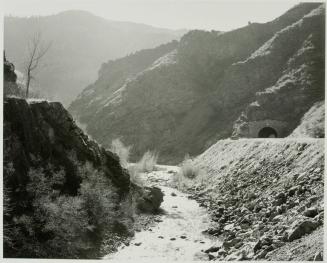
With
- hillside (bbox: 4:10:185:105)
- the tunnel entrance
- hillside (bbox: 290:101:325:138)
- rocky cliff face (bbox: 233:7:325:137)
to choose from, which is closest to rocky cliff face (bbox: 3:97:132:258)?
hillside (bbox: 290:101:325:138)

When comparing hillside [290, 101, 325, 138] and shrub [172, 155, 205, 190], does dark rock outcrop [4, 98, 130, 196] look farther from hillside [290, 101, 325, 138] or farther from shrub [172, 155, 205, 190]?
hillside [290, 101, 325, 138]

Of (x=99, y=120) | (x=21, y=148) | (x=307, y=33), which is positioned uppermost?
(x=307, y=33)

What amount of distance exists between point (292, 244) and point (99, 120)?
182ft

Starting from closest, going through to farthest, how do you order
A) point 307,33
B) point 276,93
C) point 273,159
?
1. point 273,159
2. point 276,93
3. point 307,33

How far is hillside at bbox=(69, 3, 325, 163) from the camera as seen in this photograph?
51.2 m

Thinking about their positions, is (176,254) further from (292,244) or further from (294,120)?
(294,120)

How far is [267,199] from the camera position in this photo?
16891mm

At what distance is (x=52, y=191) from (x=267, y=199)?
811cm

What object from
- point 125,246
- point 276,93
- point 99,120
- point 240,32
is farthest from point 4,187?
point 240,32

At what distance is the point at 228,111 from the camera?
57438mm

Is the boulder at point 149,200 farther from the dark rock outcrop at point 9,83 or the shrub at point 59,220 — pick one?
the dark rock outcrop at point 9,83

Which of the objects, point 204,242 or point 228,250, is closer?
point 228,250

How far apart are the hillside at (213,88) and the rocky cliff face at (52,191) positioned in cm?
3338

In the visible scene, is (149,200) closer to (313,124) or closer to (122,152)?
(122,152)
